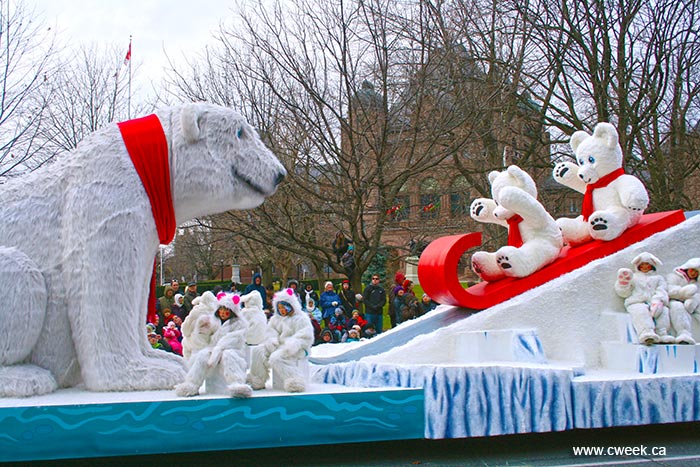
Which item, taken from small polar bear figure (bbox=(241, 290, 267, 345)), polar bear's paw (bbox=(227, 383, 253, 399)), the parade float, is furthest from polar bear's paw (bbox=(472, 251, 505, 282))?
polar bear's paw (bbox=(227, 383, 253, 399))

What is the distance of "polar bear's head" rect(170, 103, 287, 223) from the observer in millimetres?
4938

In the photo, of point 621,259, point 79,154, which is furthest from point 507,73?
point 79,154

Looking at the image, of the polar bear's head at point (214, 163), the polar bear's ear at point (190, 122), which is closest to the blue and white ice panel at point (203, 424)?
the polar bear's head at point (214, 163)

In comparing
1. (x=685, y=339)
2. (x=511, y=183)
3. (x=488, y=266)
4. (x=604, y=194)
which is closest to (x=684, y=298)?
(x=685, y=339)

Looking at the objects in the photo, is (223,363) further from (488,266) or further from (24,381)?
(488,266)

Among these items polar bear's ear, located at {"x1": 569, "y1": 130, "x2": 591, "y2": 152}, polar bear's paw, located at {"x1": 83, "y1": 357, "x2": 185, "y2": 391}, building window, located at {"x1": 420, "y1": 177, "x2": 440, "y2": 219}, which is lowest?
polar bear's paw, located at {"x1": 83, "y1": 357, "x2": 185, "y2": 391}

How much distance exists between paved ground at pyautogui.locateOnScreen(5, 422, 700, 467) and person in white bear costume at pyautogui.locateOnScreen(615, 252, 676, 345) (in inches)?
31.7

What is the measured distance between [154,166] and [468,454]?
2989 mm

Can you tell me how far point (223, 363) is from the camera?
4.46 metres

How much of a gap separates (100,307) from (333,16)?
27.8ft

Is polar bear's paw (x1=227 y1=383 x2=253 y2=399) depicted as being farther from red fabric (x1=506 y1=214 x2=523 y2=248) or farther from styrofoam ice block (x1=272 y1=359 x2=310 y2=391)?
red fabric (x1=506 y1=214 x2=523 y2=248)

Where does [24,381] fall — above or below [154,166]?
below

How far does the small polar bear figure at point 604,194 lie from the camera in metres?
6.28

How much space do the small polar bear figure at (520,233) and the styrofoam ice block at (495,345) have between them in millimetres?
709
